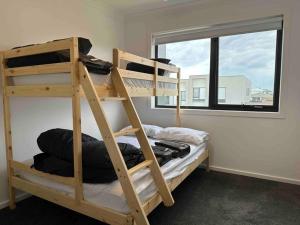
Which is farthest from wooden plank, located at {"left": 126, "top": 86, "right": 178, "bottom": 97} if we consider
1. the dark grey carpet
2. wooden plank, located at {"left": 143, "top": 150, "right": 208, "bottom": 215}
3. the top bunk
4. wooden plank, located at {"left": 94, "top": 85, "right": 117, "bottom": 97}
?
the dark grey carpet

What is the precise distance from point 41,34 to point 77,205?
1.88 m

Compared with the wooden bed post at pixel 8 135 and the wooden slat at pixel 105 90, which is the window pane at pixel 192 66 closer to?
the wooden slat at pixel 105 90

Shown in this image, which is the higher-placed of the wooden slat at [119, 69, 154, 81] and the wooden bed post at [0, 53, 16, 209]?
the wooden slat at [119, 69, 154, 81]

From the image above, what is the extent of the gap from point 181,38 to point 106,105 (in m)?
1.54

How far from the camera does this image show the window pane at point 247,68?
288 cm

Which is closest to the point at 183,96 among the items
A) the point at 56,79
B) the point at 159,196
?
the point at 159,196

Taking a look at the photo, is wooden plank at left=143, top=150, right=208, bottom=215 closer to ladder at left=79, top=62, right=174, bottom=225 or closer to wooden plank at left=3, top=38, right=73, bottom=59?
ladder at left=79, top=62, right=174, bottom=225

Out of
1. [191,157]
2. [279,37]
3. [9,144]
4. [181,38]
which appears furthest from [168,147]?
[279,37]

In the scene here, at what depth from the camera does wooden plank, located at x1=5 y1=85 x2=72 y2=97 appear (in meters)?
1.58

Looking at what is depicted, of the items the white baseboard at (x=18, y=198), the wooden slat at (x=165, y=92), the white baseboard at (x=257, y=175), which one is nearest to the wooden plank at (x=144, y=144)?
the wooden slat at (x=165, y=92)

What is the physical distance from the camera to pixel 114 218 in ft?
4.79

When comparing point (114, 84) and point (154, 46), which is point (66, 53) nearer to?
point (114, 84)

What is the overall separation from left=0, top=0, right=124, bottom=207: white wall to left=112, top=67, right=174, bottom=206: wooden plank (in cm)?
50

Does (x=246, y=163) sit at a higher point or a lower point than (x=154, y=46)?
lower
